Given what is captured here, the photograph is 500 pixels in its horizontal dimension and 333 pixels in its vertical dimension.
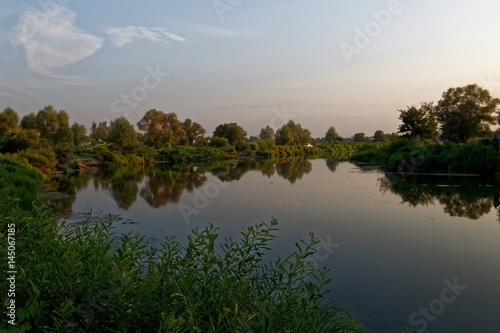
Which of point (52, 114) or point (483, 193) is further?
point (52, 114)

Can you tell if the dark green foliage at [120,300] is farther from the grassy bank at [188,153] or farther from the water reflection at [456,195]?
the grassy bank at [188,153]

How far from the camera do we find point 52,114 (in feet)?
138

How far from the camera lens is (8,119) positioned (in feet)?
150

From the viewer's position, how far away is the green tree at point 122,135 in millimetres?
48375

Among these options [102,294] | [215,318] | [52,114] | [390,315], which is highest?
[52,114]

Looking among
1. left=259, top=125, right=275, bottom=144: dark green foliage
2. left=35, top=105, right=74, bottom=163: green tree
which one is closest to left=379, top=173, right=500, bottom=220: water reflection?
left=35, top=105, right=74, bottom=163: green tree

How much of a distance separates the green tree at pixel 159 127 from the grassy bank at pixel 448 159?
42.3 m

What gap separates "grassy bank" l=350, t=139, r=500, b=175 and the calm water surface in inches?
142

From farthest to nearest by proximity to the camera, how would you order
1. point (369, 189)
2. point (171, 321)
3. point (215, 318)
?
1. point (369, 189)
2. point (215, 318)
3. point (171, 321)

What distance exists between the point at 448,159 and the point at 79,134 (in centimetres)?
4955

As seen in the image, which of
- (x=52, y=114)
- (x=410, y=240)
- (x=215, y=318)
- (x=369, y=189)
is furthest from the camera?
(x=52, y=114)

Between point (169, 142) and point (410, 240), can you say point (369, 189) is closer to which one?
point (410, 240)

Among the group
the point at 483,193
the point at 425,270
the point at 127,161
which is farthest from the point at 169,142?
the point at 425,270

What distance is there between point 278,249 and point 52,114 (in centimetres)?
4433
